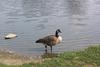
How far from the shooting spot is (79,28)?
23.2 m

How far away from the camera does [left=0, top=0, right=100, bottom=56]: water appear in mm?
19562

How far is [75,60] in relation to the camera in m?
13.4

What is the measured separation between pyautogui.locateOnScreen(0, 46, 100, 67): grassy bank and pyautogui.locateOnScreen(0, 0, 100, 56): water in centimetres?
421

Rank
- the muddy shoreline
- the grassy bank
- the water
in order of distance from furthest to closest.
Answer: the water
the muddy shoreline
the grassy bank

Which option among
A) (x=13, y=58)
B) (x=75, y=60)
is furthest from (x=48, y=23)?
(x=75, y=60)

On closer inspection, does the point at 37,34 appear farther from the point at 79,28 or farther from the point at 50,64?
the point at 50,64

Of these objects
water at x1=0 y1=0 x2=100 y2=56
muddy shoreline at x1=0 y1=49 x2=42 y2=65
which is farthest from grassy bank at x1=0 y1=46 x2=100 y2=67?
water at x1=0 y1=0 x2=100 y2=56

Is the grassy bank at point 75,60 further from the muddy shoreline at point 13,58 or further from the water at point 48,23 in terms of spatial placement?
the water at point 48,23

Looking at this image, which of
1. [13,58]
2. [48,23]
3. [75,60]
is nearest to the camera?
[75,60]

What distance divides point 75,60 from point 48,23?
38.9ft

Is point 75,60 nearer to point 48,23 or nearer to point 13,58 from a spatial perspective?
point 13,58

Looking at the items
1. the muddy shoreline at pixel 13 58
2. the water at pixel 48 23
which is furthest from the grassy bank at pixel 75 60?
the water at pixel 48 23

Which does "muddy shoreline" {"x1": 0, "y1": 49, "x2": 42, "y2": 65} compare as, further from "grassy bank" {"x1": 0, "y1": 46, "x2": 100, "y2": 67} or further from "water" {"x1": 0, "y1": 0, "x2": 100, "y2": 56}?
"grassy bank" {"x1": 0, "y1": 46, "x2": 100, "y2": 67}

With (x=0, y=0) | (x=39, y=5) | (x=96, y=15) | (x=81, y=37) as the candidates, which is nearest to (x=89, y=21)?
(x=96, y=15)
